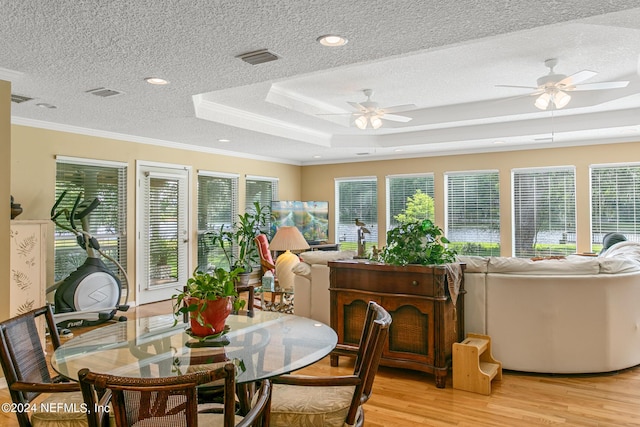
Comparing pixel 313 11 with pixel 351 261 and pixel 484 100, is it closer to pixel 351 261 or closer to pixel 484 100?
pixel 351 261

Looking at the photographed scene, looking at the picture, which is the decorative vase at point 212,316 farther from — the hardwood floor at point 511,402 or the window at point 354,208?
the window at point 354,208

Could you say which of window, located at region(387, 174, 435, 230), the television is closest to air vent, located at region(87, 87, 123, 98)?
the television

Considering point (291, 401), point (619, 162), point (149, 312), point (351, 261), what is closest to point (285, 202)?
point (149, 312)

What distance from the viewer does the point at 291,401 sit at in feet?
6.56

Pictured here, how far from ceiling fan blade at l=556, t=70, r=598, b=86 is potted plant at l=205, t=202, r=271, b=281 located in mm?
5276

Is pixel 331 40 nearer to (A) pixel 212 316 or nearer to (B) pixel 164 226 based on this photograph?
(A) pixel 212 316

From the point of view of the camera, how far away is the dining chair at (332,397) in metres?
1.85

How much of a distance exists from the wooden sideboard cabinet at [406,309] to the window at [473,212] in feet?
15.1

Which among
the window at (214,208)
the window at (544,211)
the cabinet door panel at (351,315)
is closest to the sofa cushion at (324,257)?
the cabinet door panel at (351,315)

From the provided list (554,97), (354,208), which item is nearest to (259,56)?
(554,97)

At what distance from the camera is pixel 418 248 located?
3561 mm

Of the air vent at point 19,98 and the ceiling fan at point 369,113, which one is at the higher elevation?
the ceiling fan at point 369,113

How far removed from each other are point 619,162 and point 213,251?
6.62 metres

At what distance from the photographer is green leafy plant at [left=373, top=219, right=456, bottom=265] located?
11.7 feet
